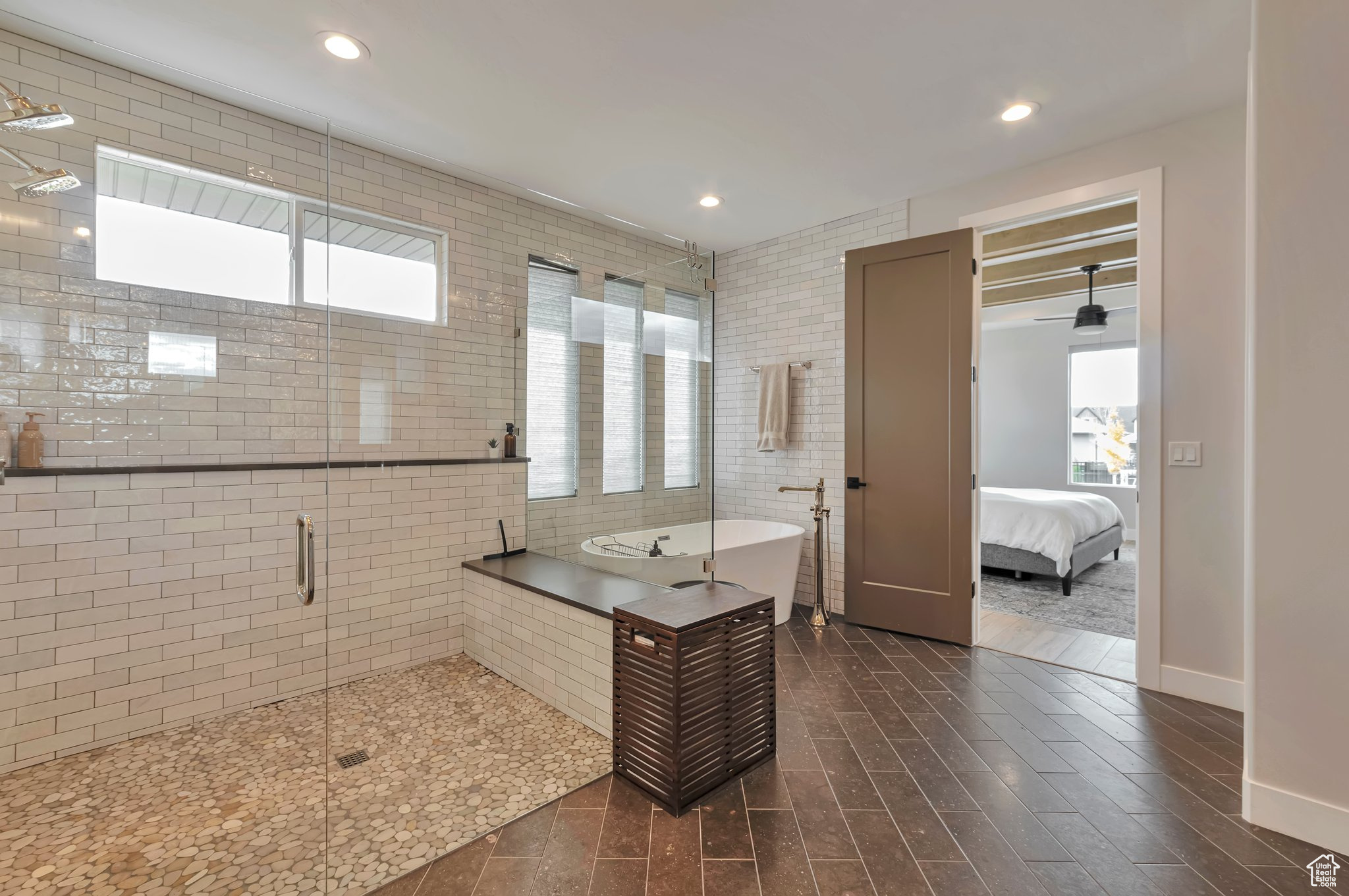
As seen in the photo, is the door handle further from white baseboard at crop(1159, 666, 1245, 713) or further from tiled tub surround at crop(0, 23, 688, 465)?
white baseboard at crop(1159, 666, 1245, 713)

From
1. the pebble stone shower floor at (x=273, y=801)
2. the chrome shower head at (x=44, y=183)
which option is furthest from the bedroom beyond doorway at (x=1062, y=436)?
the chrome shower head at (x=44, y=183)

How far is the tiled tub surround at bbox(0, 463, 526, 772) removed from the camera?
1.56 m

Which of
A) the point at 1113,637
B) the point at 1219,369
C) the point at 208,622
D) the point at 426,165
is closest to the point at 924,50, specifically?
the point at 1219,369

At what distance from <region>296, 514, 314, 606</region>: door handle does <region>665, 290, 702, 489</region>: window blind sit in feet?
4.98

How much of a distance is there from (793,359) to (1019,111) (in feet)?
6.72

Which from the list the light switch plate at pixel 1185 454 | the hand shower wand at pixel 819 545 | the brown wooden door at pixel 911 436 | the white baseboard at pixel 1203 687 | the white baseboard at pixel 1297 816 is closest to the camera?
the white baseboard at pixel 1297 816

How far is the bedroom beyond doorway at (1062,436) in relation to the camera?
12.4 ft

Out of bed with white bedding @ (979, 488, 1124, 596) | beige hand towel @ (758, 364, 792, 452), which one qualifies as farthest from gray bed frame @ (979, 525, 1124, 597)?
beige hand towel @ (758, 364, 792, 452)

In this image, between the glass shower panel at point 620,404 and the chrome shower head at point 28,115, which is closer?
the chrome shower head at point 28,115

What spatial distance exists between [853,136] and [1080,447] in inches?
254

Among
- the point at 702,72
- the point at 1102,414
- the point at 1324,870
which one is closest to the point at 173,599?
the point at 702,72

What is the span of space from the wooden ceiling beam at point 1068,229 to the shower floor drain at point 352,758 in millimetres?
4410

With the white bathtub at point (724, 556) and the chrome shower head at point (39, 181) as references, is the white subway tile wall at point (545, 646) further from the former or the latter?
the chrome shower head at point (39, 181)

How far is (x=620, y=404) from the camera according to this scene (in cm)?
284
